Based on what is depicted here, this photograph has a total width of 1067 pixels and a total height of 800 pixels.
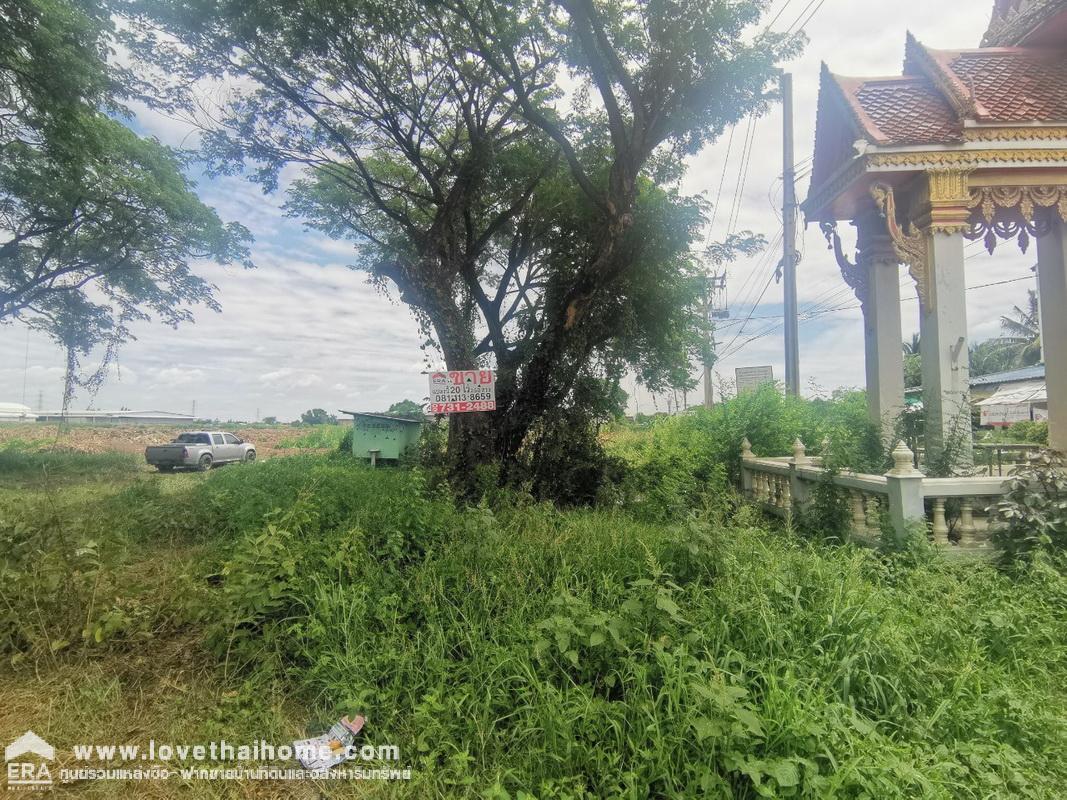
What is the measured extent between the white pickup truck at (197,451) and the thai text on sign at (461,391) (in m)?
13.2

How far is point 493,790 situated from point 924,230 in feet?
20.6

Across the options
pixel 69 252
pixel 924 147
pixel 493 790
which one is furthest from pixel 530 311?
pixel 69 252

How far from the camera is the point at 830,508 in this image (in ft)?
16.2

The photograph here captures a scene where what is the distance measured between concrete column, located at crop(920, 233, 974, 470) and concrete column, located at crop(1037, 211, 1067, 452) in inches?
43.6

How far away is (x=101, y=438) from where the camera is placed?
834 inches

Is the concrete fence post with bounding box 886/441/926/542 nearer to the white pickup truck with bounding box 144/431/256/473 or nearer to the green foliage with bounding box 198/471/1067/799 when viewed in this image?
the green foliage with bounding box 198/471/1067/799

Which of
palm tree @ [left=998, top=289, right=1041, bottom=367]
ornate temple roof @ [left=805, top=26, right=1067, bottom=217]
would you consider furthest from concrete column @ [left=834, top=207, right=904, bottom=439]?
palm tree @ [left=998, top=289, right=1041, bottom=367]

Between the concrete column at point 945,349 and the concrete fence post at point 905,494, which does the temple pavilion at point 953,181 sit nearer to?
the concrete column at point 945,349

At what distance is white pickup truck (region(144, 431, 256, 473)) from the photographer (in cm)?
1756

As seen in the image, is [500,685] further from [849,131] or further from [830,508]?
[849,131]

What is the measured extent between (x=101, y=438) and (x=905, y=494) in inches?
1072

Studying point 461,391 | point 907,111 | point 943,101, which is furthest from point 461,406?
point 943,101

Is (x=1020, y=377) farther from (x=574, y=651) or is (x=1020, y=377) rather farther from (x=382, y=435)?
(x=574, y=651)

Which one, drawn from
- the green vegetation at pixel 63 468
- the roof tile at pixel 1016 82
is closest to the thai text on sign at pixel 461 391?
the roof tile at pixel 1016 82
